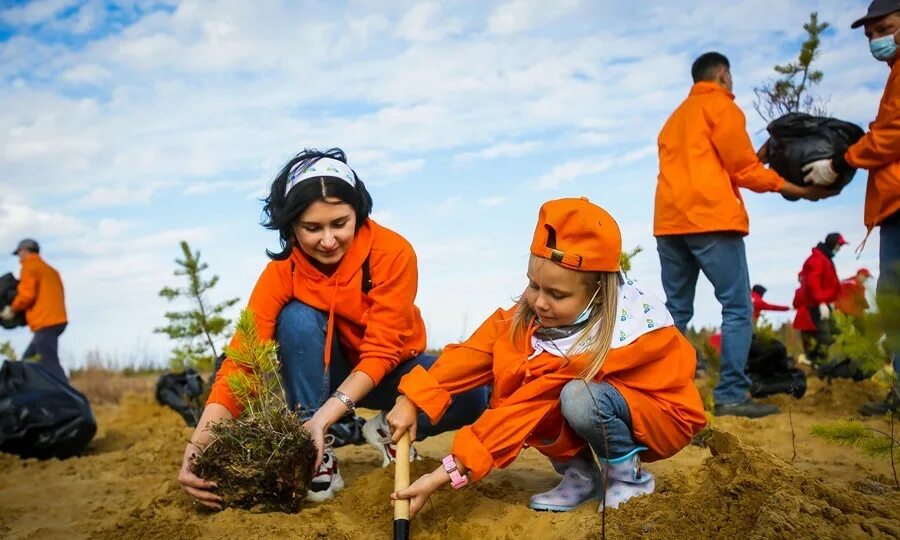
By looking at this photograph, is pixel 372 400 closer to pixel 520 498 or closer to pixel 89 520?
pixel 520 498

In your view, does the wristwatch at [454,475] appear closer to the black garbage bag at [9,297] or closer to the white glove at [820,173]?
the white glove at [820,173]

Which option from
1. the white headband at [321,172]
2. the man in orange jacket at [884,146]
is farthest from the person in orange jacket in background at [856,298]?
the man in orange jacket at [884,146]

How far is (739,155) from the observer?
5379 millimetres

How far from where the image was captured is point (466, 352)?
3.20 m

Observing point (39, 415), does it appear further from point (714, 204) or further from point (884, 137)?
point (884, 137)

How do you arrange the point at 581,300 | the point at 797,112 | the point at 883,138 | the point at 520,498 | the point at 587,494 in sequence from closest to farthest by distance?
the point at 581,300 < the point at 587,494 < the point at 520,498 < the point at 883,138 < the point at 797,112

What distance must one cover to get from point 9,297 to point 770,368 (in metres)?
8.74

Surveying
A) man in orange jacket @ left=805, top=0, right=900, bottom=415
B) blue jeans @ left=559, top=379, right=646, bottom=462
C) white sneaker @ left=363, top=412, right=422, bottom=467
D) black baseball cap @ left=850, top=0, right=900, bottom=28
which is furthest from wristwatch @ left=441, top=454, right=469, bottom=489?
black baseball cap @ left=850, top=0, right=900, bottom=28

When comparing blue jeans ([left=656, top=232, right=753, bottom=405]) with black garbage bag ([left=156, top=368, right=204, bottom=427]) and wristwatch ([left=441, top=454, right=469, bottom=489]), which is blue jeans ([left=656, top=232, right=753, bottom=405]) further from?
black garbage bag ([left=156, top=368, right=204, bottom=427])

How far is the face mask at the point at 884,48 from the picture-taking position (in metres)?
4.49

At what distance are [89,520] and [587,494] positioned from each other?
2.26 metres

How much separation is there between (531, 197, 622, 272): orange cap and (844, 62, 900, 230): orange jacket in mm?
2316

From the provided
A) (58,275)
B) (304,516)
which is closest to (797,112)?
(304,516)

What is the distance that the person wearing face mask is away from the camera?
9438mm
